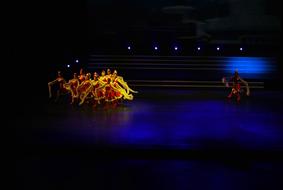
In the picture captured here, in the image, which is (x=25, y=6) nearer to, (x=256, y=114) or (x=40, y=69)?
(x=40, y=69)

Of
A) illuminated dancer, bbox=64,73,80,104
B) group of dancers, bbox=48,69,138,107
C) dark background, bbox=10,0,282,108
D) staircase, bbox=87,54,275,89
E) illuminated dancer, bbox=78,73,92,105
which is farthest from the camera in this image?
dark background, bbox=10,0,282,108

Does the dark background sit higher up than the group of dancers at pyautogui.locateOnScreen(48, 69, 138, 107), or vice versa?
the dark background

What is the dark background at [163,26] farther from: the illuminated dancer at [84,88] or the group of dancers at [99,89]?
the illuminated dancer at [84,88]

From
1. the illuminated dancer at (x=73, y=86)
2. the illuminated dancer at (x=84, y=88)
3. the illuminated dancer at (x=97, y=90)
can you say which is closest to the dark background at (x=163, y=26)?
the illuminated dancer at (x=73, y=86)

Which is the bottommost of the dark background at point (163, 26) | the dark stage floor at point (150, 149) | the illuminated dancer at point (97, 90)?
the dark stage floor at point (150, 149)

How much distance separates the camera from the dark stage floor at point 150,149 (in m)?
4.95

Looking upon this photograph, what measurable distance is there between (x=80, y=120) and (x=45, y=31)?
22.0 ft

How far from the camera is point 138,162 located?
5.70 metres

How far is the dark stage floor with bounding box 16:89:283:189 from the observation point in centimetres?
495

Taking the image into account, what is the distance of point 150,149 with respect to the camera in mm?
5859

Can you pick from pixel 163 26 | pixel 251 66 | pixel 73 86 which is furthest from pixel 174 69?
pixel 73 86

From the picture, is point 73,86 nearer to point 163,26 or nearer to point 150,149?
point 150,149

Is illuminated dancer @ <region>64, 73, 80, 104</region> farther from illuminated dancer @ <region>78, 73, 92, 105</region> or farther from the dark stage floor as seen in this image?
the dark stage floor

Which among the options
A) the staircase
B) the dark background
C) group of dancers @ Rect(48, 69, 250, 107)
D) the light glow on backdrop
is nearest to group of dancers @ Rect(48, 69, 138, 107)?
group of dancers @ Rect(48, 69, 250, 107)
